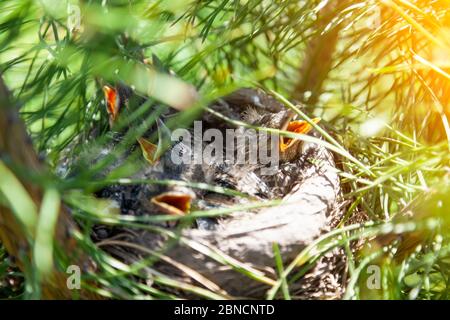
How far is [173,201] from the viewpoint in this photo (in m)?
0.90

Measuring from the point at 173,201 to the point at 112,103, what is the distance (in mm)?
345

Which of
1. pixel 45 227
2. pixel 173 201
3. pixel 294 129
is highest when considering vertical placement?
pixel 294 129

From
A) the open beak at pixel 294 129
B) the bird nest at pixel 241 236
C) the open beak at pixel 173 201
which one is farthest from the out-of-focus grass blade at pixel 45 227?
the open beak at pixel 294 129

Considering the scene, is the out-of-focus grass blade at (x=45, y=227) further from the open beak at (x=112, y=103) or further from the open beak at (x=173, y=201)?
the open beak at (x=112, y=103)

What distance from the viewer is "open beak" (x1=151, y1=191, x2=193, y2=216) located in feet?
2.88

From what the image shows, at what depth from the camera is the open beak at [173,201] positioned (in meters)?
0.88

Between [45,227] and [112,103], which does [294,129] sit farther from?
[45,227]

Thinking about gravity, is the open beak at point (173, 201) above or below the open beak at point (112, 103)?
below

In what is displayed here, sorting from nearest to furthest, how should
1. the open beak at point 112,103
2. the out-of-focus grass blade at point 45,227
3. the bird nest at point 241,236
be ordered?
the out-of-focus grass blade at point 45,227 < the bird nest at point 241,236 < the open beak at point 112,103

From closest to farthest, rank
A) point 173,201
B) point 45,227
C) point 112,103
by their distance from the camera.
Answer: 1. point 45,227
2. point 173,201
3. point 112,103

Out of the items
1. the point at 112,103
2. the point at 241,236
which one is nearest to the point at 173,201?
the point at 241,236

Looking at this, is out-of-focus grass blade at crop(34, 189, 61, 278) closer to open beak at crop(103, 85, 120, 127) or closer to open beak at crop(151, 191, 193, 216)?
open beak at crop(151, 191, 193, 216)

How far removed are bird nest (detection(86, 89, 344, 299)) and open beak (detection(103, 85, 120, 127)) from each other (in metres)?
0.11

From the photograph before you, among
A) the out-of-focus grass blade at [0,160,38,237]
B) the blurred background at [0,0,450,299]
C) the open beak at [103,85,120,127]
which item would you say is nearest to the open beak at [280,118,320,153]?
the blurred background at [0,0,450,299]
